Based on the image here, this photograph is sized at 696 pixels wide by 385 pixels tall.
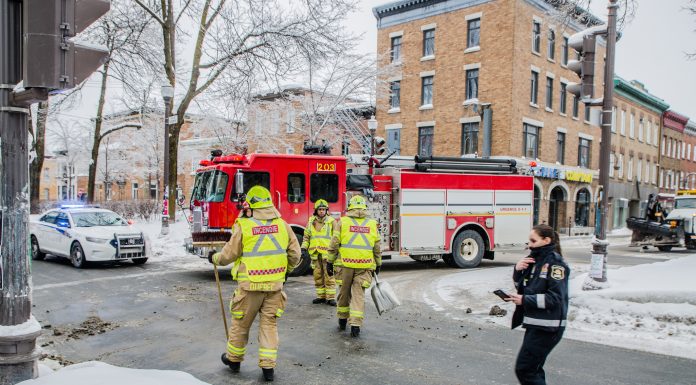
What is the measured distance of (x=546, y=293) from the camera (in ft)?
14.1

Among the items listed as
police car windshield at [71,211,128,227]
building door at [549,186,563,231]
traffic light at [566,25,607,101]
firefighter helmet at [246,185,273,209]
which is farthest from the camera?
building door at [549,186,563,231]

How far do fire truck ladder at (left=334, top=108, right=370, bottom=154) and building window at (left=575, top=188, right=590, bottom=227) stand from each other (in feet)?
45.1

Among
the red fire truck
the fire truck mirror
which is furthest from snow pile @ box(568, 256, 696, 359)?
the fire truck mirror

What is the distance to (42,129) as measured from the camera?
2656cm

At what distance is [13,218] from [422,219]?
10533 millimetres

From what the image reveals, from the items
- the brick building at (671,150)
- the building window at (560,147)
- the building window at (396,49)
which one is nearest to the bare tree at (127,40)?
the building window at (396,49)

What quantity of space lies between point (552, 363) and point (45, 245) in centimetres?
1335

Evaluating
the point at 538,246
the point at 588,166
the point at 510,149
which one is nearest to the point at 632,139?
the point at 588,166

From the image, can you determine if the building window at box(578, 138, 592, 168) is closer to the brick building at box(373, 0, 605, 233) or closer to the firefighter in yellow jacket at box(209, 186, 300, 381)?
the brick building at box(373, 0, 605, 233)

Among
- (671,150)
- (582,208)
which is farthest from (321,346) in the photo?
(671,150)

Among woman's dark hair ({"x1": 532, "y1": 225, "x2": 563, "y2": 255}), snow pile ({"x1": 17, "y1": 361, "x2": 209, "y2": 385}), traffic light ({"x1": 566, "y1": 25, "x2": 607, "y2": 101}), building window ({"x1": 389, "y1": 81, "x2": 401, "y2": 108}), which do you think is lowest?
snow pile ({"x1": 17, "y1": 361, "x2": 209, "y2": 385})

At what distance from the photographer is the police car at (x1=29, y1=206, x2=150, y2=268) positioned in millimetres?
13125

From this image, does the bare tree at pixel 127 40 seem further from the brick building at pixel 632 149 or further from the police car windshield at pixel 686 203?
the brick building at pixel 632 149

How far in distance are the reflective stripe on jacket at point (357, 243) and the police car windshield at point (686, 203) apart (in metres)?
21.7
